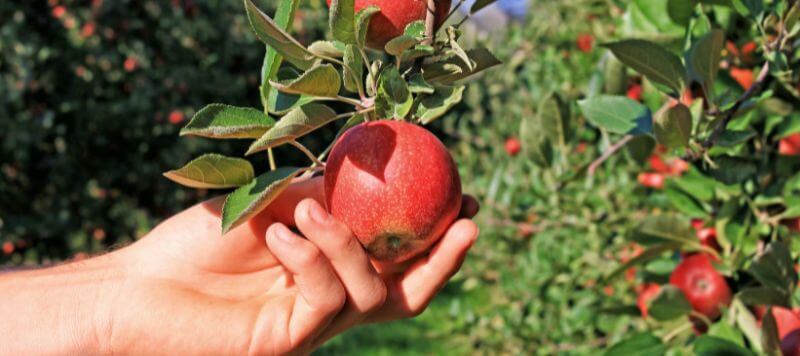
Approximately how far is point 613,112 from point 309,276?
1.87 ft

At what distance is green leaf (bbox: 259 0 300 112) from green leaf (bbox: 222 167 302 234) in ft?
0.30

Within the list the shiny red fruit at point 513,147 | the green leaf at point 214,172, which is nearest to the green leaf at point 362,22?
the green leaf at point 214,172

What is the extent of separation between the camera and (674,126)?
3.65 feet

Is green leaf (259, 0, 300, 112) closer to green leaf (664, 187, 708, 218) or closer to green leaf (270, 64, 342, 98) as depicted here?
green leaf (270, 64, 342, 98)

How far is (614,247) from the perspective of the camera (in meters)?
2.39

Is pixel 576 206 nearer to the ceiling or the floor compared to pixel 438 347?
nearer to the ceiling

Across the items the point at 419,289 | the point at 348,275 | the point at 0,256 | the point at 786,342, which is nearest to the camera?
the point at 348,275

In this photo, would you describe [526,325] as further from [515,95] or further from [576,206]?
[515,95]

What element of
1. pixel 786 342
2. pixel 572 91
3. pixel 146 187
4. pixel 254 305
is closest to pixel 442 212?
pixel 254 305

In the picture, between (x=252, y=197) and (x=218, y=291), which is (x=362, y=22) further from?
(x=218, y=291)

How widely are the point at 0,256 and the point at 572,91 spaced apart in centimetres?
257

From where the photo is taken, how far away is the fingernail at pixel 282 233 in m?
0.96

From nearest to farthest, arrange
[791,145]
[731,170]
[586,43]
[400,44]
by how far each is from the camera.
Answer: [400,44] → [731,170] → [791,145] → [586,43]

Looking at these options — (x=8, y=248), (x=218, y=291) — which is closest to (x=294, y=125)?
(x=218, y=291)
